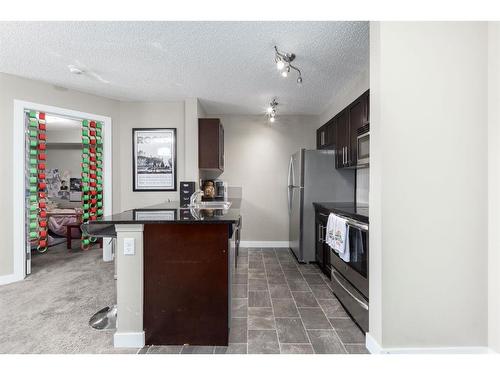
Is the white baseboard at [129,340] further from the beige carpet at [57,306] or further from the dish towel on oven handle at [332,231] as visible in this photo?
the dish towel on oven handle at [332,231]

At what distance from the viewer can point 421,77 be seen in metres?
1.56

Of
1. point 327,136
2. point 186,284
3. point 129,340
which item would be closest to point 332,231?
point 186,284

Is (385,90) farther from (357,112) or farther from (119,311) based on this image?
(119,311)

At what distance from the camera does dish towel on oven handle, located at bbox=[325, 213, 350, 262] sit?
211 cm

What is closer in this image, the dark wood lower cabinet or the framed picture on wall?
the dark wood lower cabinet

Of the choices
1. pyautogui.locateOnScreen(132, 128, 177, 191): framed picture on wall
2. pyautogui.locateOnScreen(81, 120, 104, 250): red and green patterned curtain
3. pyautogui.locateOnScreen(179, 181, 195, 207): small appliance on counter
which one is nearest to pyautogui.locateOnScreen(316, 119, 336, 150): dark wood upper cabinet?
pyautogui.locateOnScreen(179, 181, 195, 207): small appliance on counter

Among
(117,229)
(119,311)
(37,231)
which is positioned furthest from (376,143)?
(37,231)

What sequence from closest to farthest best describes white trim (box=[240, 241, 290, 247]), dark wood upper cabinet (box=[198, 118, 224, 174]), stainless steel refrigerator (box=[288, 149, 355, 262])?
stainless steel refrigerator (box=[288, 149, 355, 262]) → dark wood upper cabinet (box=[198, 118, 224, 174]) → white trim (box=[240, 241, 290, 247])

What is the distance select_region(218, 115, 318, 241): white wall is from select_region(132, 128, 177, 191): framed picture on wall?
105cm

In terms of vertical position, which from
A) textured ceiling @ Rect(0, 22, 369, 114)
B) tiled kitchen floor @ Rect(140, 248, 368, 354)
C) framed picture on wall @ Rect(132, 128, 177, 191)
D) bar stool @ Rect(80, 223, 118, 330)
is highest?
textured ceiling @ Rect(0, 22, 369, 114)

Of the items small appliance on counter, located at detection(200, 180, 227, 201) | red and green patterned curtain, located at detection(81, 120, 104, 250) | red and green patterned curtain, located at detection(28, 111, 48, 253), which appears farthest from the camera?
small appliance on counter, located at detection(200, 180, 227, 201)

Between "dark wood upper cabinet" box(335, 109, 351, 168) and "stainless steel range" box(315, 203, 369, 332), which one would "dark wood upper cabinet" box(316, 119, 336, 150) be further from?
Result: "stainless steel range" box(315, 203, 369, 332)

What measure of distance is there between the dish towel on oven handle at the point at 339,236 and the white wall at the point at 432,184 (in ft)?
1.77

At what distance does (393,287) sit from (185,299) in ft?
4.83
